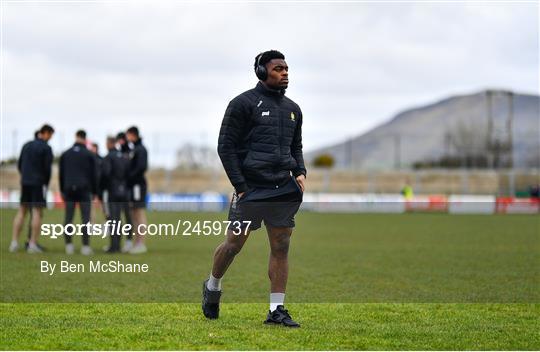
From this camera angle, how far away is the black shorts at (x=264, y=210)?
8797 millimetres

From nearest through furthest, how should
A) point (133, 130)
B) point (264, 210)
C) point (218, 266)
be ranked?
point (264, 210), point (218, 266), point (133, 130)

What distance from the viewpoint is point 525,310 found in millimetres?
10469

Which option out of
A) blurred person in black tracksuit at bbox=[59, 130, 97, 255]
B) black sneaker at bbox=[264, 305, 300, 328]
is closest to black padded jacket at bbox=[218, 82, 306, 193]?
black sneaker at bbox=[264, 305, 300, 328]

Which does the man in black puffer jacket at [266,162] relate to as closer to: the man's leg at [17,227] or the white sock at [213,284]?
the white sock at [213,284]

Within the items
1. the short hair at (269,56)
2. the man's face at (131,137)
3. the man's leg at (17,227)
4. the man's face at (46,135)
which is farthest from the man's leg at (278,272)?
the man's leg at (17,227)

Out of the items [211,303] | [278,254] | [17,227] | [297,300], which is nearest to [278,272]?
[278,254]

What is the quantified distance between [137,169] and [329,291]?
282 inches

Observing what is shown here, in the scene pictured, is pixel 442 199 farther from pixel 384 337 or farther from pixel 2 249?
pixel 384 337

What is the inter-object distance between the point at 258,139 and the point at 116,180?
1049cm

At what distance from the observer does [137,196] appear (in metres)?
18.7

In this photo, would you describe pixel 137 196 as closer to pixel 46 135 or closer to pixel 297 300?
pixel 46 135

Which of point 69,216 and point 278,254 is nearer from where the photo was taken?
point 278,254

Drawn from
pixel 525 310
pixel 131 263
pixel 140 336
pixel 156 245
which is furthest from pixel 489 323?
pixel 156 245

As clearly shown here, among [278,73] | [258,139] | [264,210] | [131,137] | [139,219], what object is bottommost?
[139,219]
